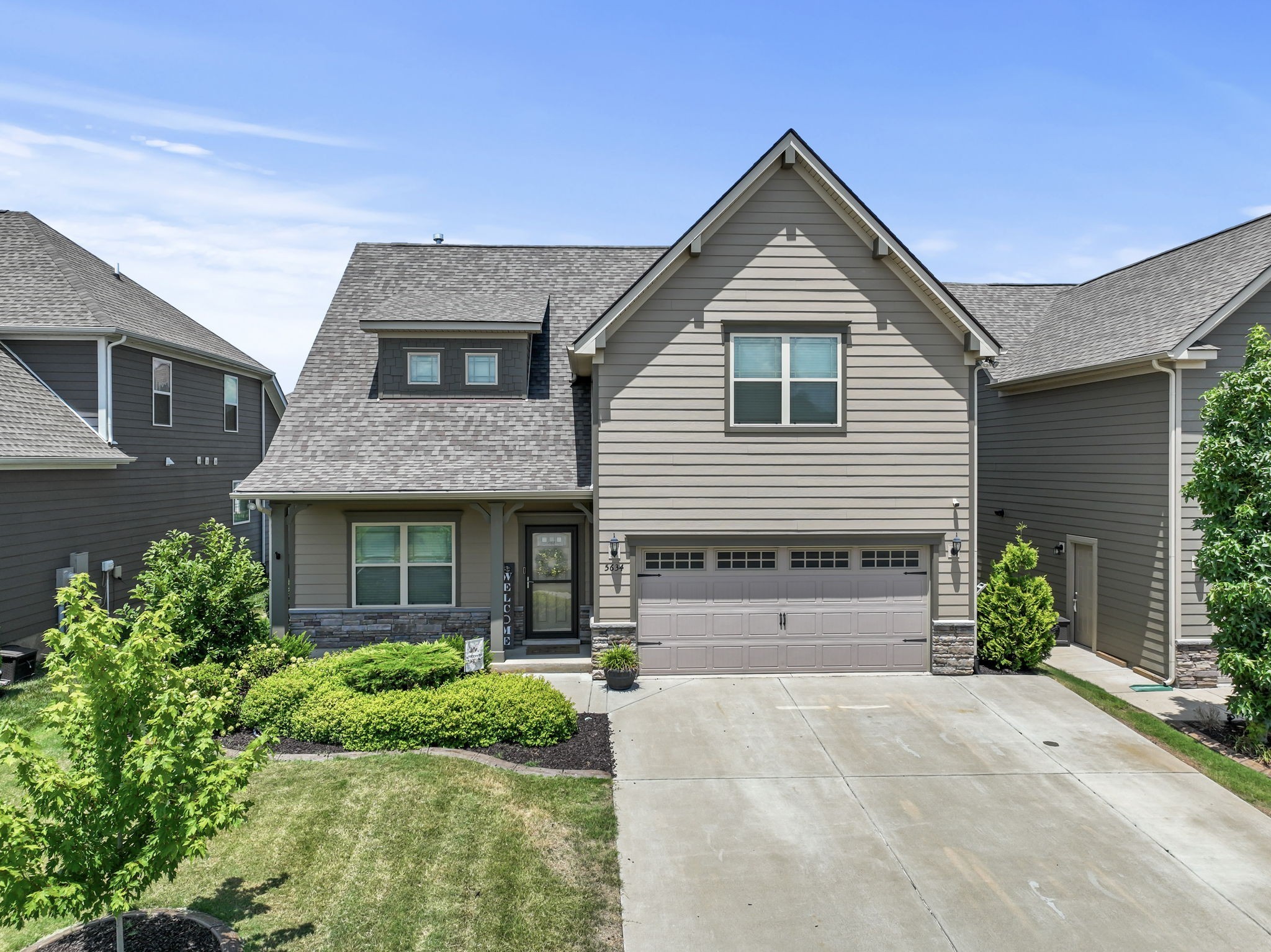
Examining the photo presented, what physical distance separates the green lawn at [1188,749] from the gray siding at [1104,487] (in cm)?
172

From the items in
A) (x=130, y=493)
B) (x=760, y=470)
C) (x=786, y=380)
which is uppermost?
(x=786, y=380)

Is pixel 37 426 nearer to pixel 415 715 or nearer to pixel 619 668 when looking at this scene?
pixel 415 715

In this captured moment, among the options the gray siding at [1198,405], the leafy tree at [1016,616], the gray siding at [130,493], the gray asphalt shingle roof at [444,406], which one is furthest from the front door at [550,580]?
the gray siding at [1198,405]

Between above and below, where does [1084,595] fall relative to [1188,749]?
above

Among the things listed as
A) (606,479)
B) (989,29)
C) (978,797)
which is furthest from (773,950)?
(989,29)

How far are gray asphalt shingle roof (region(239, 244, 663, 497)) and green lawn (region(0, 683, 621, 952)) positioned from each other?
5.57m

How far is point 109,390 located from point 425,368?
6.71 m

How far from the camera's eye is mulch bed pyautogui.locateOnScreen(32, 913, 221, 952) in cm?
558

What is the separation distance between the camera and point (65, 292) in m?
16.4

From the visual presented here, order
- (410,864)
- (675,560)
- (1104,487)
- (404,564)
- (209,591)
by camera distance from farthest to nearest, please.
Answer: (1104,487) < (404,564) < (675,560) < (209,591) < (410,864)

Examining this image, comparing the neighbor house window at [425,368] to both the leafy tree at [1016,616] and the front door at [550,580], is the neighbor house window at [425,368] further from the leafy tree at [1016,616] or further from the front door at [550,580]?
the leafy tree at [1016,616]

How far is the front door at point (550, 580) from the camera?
14430mm

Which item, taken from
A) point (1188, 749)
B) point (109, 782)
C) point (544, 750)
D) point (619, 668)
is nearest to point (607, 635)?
point (619, 668)

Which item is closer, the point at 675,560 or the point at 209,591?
the point at 209,591
